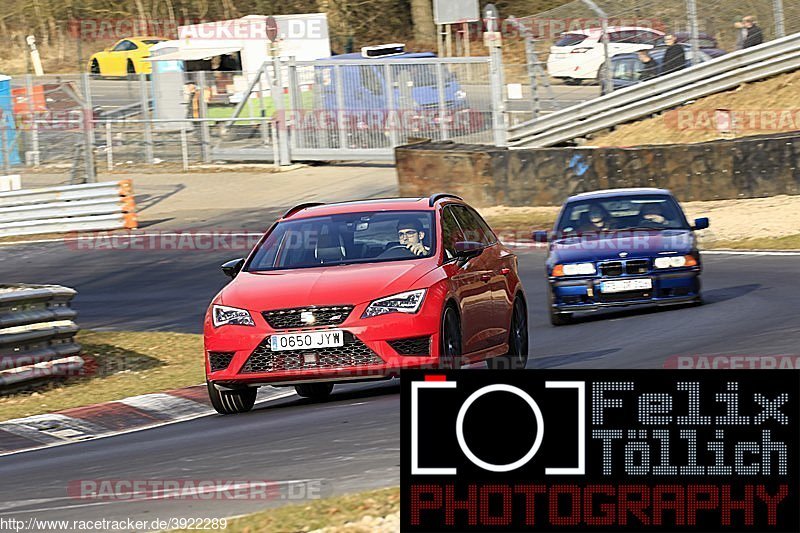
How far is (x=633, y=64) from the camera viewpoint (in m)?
31.4

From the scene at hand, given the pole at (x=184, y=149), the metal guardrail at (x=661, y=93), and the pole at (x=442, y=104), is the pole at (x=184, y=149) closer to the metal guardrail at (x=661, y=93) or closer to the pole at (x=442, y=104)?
the pole at (x=442, y=104)

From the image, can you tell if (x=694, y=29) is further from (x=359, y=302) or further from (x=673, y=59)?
(x=359, y=302)

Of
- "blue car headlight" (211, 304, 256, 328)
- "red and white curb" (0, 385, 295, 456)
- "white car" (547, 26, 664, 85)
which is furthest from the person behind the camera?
"white car" (547, 26, 664, 85)

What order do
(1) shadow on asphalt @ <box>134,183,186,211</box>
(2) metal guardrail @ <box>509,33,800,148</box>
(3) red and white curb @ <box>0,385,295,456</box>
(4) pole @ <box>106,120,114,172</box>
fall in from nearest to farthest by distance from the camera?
(3) red and white curb @ <box>0,385,295,456</box> < (2) metal guardrail @ <box>509,33,800,148</box> < (1) shadow on asphalt @ <box>134,183,186,211</box> < (4) pole @ <box>106,120,114,172</box>

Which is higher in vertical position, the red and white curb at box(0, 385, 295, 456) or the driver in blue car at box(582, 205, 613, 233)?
the driver in blue car at box(582, 205, 613, 233)

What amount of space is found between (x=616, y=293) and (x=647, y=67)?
647 inches

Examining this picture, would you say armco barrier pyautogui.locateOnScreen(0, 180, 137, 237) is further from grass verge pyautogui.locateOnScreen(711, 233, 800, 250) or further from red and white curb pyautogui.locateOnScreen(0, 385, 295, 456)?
red and white curb pyautogui.locateOnScreen(0, 385, 295, 456)

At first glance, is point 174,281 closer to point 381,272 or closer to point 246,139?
point 381,272

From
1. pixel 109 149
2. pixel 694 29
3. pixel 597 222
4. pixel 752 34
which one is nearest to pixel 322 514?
pixel 597 222

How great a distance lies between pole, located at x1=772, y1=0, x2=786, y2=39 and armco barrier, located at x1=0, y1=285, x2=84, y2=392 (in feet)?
63.4

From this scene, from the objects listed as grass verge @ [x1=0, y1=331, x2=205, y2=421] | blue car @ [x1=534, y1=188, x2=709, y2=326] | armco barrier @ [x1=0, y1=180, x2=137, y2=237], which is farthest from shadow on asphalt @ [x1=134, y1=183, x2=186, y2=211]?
blue car @ [x1=534, y1=188, x2=709, y2=326]

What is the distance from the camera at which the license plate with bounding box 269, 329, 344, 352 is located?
10250 millimetres

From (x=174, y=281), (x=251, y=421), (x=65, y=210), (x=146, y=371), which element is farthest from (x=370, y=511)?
(x=65, y=210)

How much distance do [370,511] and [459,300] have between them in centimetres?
448
